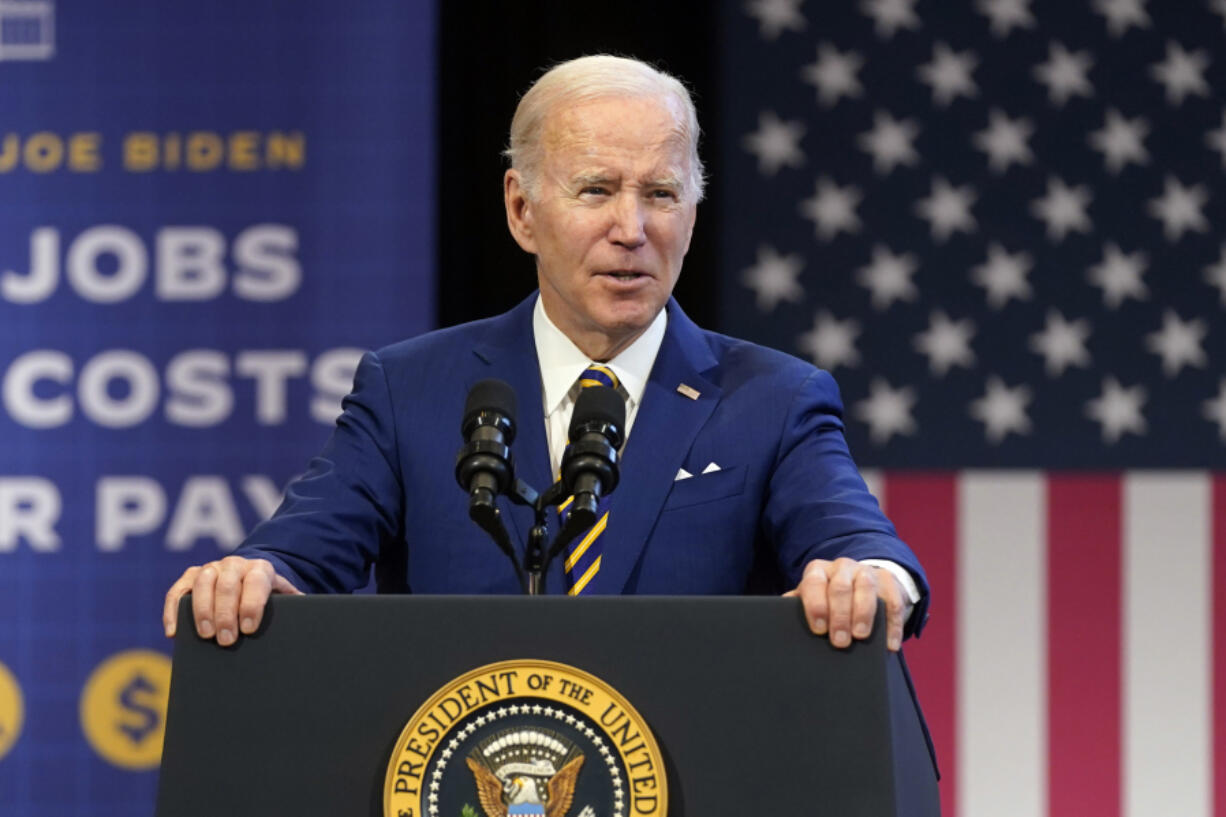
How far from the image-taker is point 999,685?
12.7 ft

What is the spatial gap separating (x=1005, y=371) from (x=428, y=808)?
2864mm

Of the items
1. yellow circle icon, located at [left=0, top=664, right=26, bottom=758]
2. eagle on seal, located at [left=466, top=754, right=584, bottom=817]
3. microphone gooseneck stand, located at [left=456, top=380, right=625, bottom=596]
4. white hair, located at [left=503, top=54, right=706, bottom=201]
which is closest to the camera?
eagle on seal, located at [left=466, top=754, right=584, bottom=817]

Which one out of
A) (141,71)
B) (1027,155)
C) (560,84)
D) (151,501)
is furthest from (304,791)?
(1027,155)

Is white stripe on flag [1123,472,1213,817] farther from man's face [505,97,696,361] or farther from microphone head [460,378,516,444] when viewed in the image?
microphone head [460,378,516,444]

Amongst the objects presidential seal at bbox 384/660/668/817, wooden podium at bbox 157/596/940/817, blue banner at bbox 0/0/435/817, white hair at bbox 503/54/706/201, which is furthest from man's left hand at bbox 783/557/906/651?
blue banner at bbox 0/0/435/817

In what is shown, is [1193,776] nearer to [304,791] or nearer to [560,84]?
[560,84]

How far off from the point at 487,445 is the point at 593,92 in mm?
626

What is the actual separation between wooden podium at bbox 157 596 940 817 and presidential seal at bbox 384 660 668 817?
14 mm

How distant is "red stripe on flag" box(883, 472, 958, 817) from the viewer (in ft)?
12.7

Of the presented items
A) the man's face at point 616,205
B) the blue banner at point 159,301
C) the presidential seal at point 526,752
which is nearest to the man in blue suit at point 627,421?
the man's face at point 616,205

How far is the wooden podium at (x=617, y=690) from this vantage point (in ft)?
4.48

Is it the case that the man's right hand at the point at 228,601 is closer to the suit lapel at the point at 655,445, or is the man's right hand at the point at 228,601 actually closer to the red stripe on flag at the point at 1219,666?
the suit lapel at the point at 655,445

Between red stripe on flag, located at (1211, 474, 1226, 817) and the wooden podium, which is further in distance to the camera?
red stripe on flag, located at (1211, 474, 1226, 817)

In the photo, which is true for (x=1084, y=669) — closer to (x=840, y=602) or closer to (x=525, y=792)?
(x=840, y=602)
